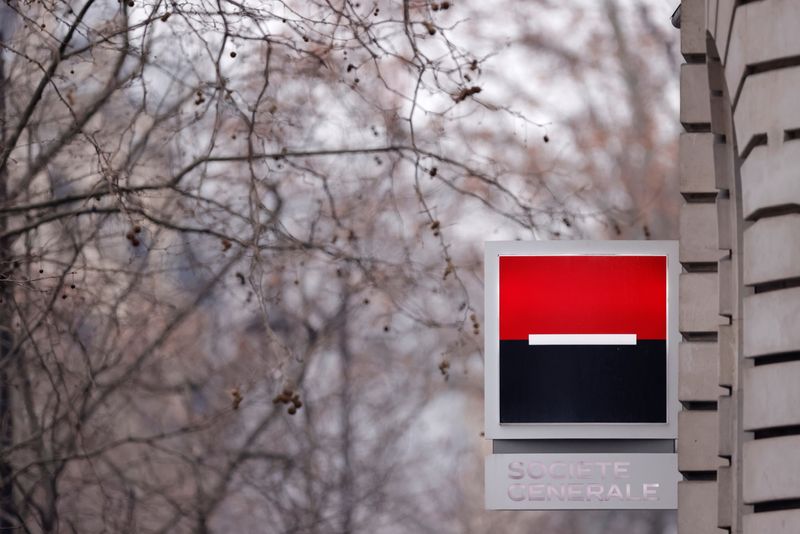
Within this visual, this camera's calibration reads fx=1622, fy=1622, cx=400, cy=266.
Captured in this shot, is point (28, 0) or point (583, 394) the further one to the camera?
point (28, 0)

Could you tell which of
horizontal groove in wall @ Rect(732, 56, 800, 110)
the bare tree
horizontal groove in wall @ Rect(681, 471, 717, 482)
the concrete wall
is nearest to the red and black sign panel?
horizontal groove in wall @ Rect(681, 471, 717, 482)

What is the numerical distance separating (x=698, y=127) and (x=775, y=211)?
2.53 metres

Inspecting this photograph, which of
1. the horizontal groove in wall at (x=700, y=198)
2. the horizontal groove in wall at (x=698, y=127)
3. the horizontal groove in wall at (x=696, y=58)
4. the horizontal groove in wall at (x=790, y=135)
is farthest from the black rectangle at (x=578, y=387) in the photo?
the horizontal groove in wall at (x=790, y=135)

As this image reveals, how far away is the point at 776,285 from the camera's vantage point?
19.2 ft

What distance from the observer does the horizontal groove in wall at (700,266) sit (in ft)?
27.8

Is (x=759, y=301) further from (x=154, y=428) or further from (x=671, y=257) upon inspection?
(x=154, y=428)

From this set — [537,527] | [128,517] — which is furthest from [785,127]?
[537,527]

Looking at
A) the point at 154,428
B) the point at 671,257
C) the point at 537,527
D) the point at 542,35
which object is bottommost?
the point at 537,527

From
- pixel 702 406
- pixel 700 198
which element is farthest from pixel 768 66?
pixel 702 406

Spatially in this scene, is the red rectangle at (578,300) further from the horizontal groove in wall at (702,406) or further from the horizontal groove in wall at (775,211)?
the horizontal groove in wall at (775,211)

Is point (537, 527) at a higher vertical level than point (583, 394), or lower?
lower

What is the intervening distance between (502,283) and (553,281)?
0.95ft

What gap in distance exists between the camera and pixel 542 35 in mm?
22719

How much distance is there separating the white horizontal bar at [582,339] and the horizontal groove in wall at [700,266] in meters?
0.79
